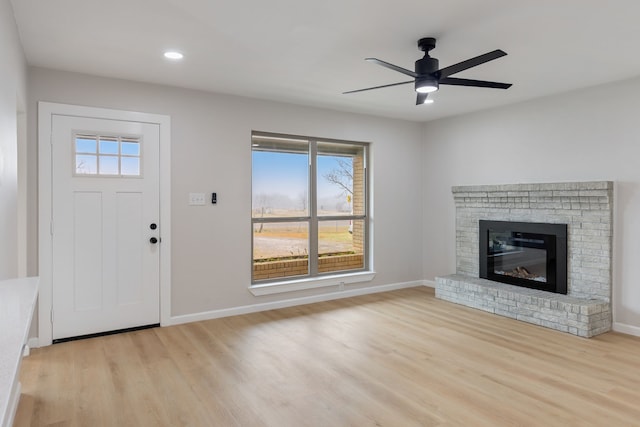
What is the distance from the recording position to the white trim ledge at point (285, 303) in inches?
170

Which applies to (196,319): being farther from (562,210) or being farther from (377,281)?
(562,210)

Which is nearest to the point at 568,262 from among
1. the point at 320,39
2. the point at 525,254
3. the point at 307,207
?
the point at 525,254

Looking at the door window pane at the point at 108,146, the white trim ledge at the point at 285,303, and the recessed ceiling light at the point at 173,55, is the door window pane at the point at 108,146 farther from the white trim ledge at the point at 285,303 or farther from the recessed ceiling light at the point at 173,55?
the white trim ledge at the point at 285,303

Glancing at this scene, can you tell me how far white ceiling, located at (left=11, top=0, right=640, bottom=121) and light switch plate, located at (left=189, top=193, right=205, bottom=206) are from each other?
1.15 m

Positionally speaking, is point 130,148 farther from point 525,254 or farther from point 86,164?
point 525,254

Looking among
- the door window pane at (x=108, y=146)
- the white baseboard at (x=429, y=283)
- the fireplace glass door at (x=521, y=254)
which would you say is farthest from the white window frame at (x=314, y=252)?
the fireplace glass door at (x=521, y=254)

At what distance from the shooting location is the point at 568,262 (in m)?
4.38

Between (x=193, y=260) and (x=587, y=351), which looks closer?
(x=587, y=351)

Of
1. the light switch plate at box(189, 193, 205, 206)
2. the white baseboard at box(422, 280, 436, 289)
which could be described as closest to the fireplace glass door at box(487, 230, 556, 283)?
the white baseboard at box(422, 280, 436, 289)

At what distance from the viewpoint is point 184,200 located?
14.1 feet

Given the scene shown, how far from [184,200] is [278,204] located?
1.21m

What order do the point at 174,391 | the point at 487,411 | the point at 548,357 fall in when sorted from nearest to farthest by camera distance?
1. the point at 487,411
2. the point at 174,391
3. the point at 548,357

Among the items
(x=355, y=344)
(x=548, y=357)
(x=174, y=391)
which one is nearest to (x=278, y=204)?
(x=355, y=344)

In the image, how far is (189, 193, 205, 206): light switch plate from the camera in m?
4.32
